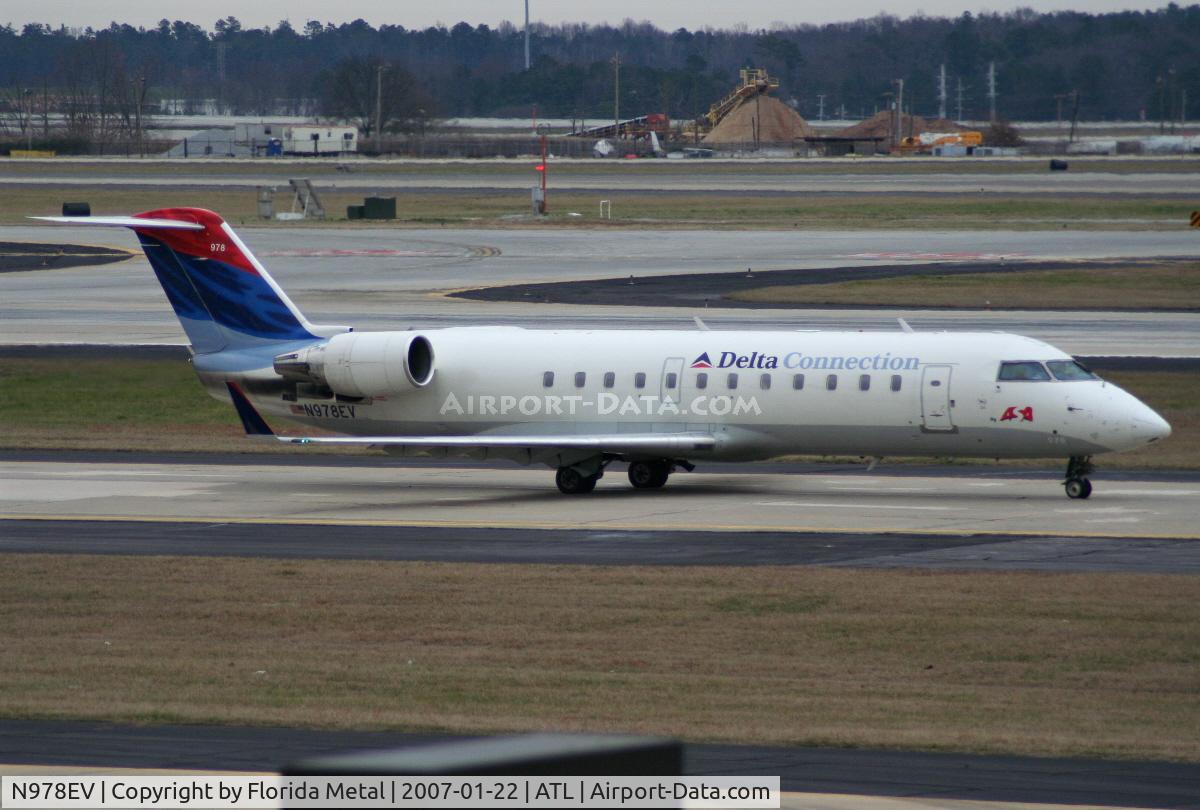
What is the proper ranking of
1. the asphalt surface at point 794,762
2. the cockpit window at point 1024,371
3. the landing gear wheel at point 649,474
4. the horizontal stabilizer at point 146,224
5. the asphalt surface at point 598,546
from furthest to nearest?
the landing gear wheel at point 649,474 < the horizontal stabilizer at point 146,224 < the cockpit window at point 1024,371 < the asphalt surface at point 598,546 < the asphalt surface at point 794,762

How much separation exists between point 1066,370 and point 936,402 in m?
2.27

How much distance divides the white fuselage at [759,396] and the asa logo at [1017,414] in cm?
2

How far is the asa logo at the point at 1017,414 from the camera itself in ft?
94.2

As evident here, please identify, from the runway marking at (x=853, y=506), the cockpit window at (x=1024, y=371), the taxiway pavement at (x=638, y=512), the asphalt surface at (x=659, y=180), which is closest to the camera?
the taxiway pavement at (x=638, y=512)

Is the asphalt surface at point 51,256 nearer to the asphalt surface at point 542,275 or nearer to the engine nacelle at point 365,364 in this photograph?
the asphalt surface at point 542,275

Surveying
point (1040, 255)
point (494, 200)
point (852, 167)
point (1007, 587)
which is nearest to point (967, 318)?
point (1040, 255)

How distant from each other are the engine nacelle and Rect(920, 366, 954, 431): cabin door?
8.92m

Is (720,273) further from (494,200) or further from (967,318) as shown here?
(494,200)

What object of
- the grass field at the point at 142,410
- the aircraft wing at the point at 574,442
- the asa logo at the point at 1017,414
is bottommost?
the grass field at the point at 142,410

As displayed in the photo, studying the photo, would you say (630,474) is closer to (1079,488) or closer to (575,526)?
(575,526)

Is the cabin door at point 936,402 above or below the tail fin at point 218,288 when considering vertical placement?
below

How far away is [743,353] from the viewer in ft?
99.8

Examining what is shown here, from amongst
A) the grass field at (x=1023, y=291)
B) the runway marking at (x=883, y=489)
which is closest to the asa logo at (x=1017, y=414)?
the runway marking at (x=883, y=489)

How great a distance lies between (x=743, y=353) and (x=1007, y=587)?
10039mm
